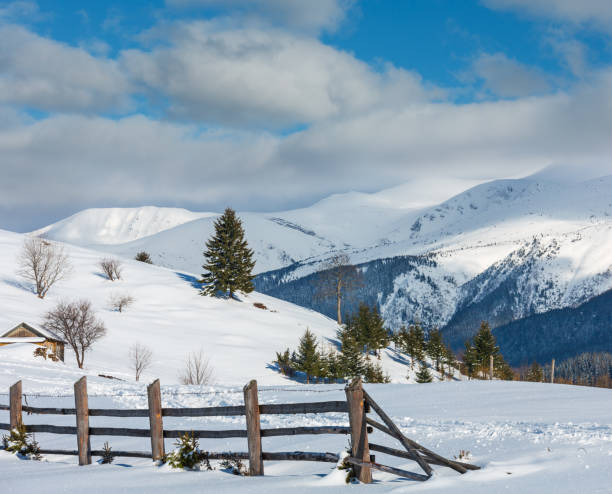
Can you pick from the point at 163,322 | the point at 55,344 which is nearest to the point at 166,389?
the point at 55,344

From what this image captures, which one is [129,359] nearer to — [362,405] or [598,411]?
[598,411]

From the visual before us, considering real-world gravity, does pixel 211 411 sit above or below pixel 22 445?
above

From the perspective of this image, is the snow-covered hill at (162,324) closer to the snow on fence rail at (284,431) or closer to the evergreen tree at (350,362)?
the evergreen tree at (350,362)

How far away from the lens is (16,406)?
13695mm

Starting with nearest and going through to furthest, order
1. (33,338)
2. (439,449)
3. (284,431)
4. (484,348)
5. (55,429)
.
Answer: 1. (284,431)
2. (439,449)
3. (55,429)
4. (33,338)
5. (484,348)

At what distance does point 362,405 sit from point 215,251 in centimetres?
7227

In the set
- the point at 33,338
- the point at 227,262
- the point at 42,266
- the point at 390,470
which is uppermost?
the point at 227,262

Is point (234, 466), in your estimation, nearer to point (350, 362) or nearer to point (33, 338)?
point (33, 338)

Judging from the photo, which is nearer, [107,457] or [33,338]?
[107,457]

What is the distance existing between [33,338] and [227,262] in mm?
32557

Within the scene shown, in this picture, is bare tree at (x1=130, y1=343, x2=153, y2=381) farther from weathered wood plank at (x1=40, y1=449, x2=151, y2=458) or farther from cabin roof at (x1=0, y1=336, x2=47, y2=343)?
weathered wood plank at (x1=40, y1=449, x2=151, y2=458)

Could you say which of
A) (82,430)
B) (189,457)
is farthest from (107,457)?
(189,457)

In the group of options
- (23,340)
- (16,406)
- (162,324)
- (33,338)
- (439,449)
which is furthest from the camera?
(162,324)

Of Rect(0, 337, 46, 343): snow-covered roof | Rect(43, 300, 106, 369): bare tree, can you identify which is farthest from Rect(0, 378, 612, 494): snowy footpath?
Rect(43, 300, 106, 369): bare tree
